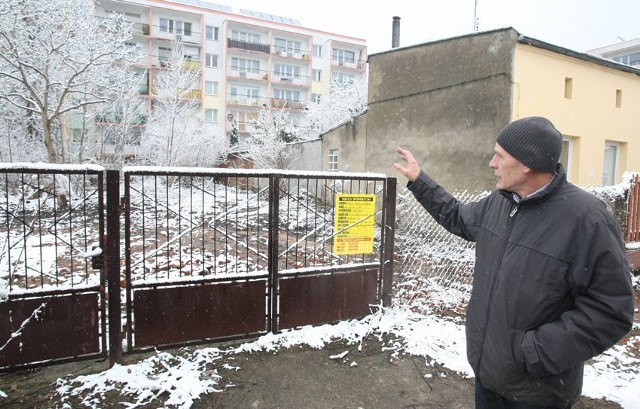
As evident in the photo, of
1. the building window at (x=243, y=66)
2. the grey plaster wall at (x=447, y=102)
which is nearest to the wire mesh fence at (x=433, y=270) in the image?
the grey plaster wall at (x=447, y=102)

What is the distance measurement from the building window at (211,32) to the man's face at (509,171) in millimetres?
41077

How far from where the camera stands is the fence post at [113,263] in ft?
11.2

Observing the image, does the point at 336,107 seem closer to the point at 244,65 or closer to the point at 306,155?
the point at 306,155

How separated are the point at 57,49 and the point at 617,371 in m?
17.3

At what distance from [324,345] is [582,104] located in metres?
10.4

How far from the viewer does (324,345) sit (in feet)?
13.6

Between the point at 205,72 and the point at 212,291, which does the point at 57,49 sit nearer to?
the point at 212,291

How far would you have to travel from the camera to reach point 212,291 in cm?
386

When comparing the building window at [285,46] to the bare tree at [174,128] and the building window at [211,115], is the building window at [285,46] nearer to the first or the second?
the building window at [211,115]

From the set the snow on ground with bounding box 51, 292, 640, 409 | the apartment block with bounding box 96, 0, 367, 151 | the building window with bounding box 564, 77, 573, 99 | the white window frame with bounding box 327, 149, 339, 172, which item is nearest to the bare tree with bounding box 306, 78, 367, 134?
the apartment block with bounding box 96, 0, 367, 151

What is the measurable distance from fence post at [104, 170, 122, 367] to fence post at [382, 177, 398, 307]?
295 cm

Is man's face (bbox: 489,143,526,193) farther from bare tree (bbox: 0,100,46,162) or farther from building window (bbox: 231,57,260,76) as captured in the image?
building window (bbox: 231,57,260,76)

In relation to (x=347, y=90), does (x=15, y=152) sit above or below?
below

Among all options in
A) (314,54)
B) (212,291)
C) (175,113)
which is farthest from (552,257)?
(314,54)
